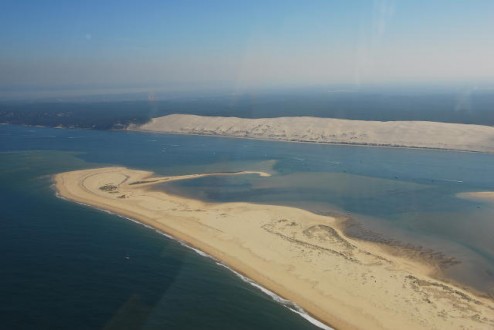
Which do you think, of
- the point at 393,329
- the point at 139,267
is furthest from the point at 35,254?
the point at 393,329

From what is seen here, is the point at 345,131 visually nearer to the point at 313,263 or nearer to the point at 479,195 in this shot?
the point at 479,195

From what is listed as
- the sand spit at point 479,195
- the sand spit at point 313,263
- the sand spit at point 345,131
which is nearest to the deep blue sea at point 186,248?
the sand spit at point 479,195

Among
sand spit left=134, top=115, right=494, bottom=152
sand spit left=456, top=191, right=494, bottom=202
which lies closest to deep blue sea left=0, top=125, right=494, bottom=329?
sand spit left=456, top=191, right=494, bottom=202

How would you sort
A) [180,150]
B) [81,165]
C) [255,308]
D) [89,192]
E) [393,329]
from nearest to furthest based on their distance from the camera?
[393,329]
[255,308]
[89,192]
[81,165]
[180,150]

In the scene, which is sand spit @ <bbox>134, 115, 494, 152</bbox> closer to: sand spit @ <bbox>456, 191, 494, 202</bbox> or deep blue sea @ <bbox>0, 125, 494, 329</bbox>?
deep blue sea @ <bbox>0, 125, 494, 329</bbox>

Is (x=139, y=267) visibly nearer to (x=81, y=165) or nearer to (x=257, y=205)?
(x=257, y=205)

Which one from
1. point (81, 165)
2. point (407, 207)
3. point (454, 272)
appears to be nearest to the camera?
point (454, 272)
